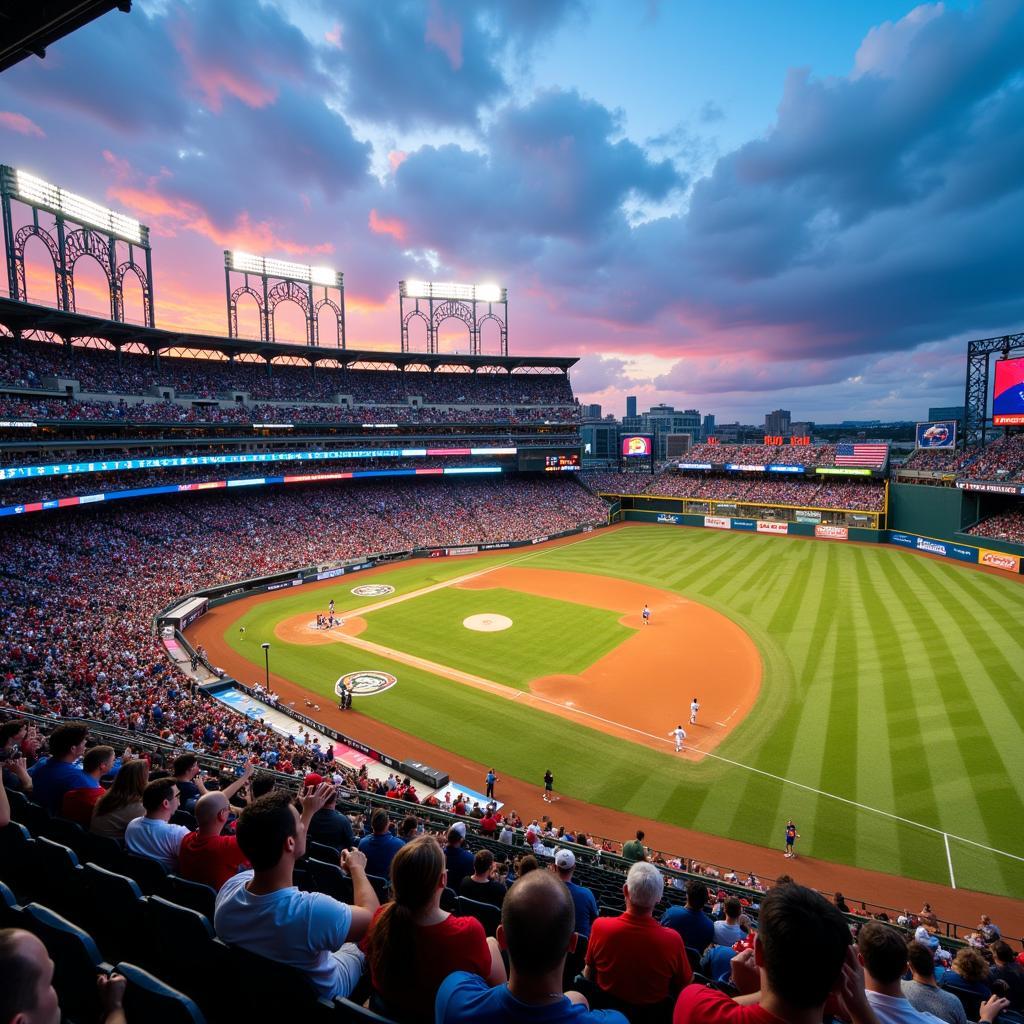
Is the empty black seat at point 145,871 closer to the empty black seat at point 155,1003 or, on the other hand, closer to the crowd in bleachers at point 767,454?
the empty black seat at point 155,1003

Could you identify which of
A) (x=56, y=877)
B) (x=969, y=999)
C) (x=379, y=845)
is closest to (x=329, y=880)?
(x=379, y=845)

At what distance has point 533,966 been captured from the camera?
2.54 metres

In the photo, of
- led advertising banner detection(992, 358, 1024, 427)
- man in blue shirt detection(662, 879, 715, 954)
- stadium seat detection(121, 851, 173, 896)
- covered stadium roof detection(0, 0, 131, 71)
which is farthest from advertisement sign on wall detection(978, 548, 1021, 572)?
covered stadium roof detection(0, 0, 131, 71)

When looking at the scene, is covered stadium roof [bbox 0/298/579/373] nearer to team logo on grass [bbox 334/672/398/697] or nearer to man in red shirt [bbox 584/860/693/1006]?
team logo on grass [bbox 334/672/398/697]

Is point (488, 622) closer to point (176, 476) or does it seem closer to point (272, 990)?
point (176, 476)

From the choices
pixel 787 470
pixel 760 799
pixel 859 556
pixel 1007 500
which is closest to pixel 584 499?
pixel 787 470

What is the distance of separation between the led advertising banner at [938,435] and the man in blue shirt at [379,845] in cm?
6855

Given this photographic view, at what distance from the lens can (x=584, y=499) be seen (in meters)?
76.5

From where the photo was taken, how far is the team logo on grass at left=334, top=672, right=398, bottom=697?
86.7 feet

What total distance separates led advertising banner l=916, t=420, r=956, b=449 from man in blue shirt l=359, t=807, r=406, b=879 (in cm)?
6855

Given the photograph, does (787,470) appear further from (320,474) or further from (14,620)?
(14,620)

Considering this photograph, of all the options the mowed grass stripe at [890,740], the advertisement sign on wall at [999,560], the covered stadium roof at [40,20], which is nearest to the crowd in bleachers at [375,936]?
the covered stadium roof at [40,20]

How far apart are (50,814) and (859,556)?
58.7 m

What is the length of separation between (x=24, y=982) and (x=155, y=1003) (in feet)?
3.47
